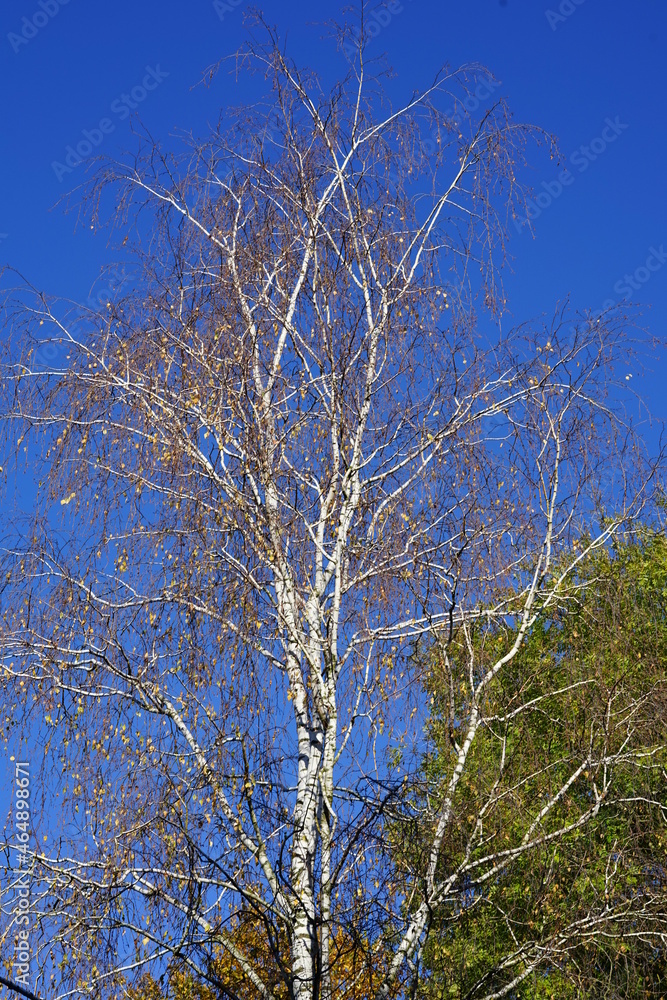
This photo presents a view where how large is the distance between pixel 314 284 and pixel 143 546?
7.10 feet

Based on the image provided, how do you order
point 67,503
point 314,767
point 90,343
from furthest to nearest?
point 90,343
point 67,503
point 314,767

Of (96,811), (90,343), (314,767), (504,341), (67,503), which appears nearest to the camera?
(96,811)

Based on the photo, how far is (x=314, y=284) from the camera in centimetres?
705

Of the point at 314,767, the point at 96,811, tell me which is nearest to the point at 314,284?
the point at 314,767

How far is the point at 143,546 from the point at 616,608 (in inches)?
115

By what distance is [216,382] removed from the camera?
6406 mm

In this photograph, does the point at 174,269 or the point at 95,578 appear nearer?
the point at 95,578

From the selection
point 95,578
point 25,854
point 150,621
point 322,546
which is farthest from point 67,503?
point 25,854

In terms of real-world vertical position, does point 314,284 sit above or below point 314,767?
above

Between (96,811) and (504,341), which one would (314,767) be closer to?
(96,811)

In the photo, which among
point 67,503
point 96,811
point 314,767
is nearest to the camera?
point 96,811

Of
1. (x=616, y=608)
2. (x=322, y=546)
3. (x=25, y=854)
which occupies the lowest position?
(x=25, y=854)

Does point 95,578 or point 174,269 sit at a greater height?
point 174,269

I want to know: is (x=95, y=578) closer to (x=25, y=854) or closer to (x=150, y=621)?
(x=150, y=621)
